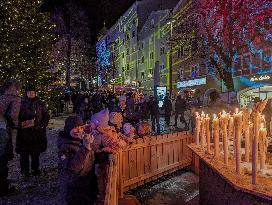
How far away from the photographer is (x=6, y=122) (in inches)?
288

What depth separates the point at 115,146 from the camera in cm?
559

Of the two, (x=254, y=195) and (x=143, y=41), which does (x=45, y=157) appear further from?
(x=143, y=41)

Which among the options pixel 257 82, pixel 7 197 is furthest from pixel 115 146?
pixel 257 82

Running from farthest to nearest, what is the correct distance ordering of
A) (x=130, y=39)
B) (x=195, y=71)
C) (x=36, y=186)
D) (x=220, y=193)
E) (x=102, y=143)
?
(x=130, y=39), (x=195, y=71), (x=36, y=186), (x=102, y=143), (x=220, y=193)

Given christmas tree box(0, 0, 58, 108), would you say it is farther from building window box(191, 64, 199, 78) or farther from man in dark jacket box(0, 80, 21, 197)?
building window box(191, 64, 199, 78)

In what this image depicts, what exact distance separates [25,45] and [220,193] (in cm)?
1675

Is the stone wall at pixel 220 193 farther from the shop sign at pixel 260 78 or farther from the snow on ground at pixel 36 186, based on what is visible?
the shop sign at pixel 260 78

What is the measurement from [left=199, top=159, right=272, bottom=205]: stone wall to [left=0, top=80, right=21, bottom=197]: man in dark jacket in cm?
379

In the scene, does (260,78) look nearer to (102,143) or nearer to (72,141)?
(102,143)

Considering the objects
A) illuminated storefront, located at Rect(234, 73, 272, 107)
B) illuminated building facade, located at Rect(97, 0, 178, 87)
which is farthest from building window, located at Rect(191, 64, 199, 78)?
illuminated building facade, located at Rect(97, 0, 178, 87)

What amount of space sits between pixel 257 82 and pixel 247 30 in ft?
28.7

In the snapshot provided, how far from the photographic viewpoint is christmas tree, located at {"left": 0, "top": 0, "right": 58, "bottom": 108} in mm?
18094

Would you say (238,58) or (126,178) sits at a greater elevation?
(238,58)

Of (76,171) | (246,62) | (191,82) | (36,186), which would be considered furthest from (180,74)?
(76,171)
